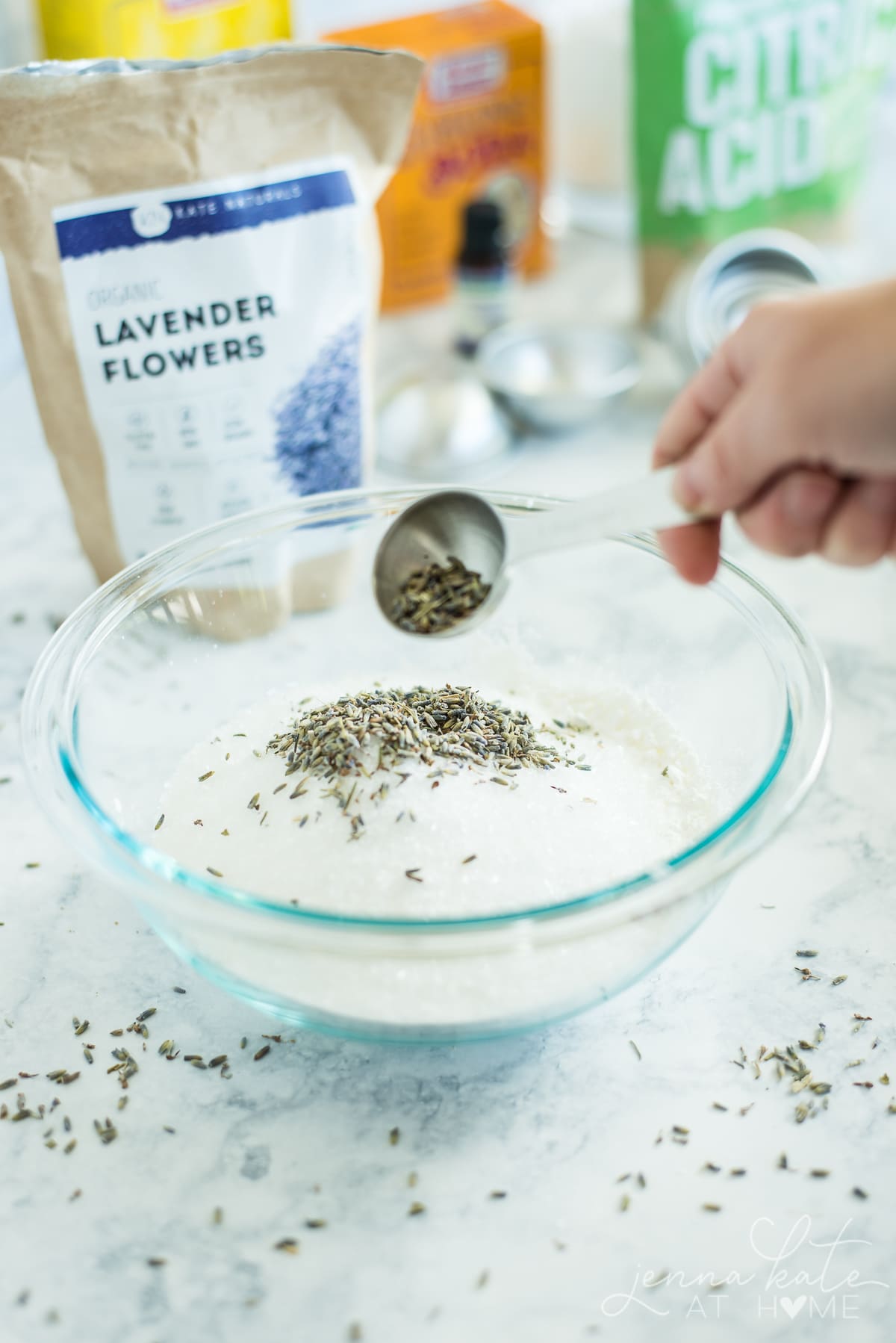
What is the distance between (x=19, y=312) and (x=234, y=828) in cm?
60

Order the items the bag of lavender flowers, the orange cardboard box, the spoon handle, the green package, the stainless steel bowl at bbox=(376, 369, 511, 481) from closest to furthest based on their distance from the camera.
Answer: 1. the spoon handle
2. the bag of lavender flowers
3. the stainless steel bowl at bbox=(376, 369, 511, 481)
4. the green package
5. the orange cardboard box

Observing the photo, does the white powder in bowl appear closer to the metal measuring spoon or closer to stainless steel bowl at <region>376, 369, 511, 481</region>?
the metal measuring spoon

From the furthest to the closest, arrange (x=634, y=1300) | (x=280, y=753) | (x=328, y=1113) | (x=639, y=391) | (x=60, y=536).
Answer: (x=639, y=391) < (x=60, y=536) < (x=280, y=753) < (x=328, y=1113) < (x=634, y=1300)

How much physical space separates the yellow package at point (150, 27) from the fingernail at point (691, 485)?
116 centimetres

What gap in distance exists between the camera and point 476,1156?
917mm

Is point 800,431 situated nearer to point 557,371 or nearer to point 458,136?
point 557,371

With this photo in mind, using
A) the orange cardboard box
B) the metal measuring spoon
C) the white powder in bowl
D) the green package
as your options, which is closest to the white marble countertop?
the white powder in bowl

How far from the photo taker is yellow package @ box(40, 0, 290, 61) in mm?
1714

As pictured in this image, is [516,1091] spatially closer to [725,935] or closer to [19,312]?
[725,935]

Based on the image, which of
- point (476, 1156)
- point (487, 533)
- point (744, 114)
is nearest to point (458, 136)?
point (744, 114)

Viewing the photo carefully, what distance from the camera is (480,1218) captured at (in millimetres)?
875

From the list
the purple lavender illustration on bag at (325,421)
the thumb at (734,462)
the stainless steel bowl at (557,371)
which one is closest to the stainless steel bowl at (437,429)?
the stainless steel bowl at (557,371)

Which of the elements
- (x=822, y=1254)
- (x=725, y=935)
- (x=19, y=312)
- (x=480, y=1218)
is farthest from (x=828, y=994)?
(x=19, y=312)

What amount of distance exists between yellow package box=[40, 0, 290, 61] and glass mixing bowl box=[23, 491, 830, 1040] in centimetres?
85
